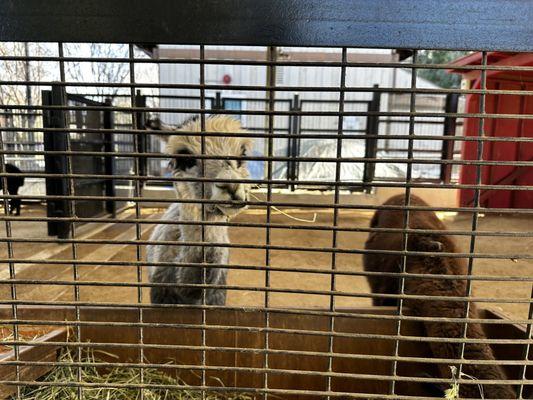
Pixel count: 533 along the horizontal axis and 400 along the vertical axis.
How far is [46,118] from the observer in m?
5.27

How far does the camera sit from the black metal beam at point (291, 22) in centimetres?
136

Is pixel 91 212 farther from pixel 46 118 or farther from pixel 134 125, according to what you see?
pixel 134 125

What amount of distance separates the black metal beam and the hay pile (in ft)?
4.56

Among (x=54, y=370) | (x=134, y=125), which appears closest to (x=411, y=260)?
(x=134, y=125)

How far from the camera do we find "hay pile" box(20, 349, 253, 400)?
5.96 feet

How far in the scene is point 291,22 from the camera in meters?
1.38

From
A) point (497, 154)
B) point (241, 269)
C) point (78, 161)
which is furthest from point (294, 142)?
point (241, 269)

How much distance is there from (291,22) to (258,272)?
4562 millimetres

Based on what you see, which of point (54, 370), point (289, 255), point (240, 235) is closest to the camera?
point (54, 370)

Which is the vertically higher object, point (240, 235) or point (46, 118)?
point (46, 118)

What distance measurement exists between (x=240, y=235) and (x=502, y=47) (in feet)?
20.2

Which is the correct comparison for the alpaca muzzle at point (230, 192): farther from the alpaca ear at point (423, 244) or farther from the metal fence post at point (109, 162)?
the metal fence post at point (109, 162)

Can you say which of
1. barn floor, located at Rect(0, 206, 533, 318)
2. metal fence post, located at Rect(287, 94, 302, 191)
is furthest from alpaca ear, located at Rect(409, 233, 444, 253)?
metal fence post, located at Rect(287, 94, 302, 191)

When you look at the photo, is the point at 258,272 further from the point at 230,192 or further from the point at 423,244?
the point at 230,192
